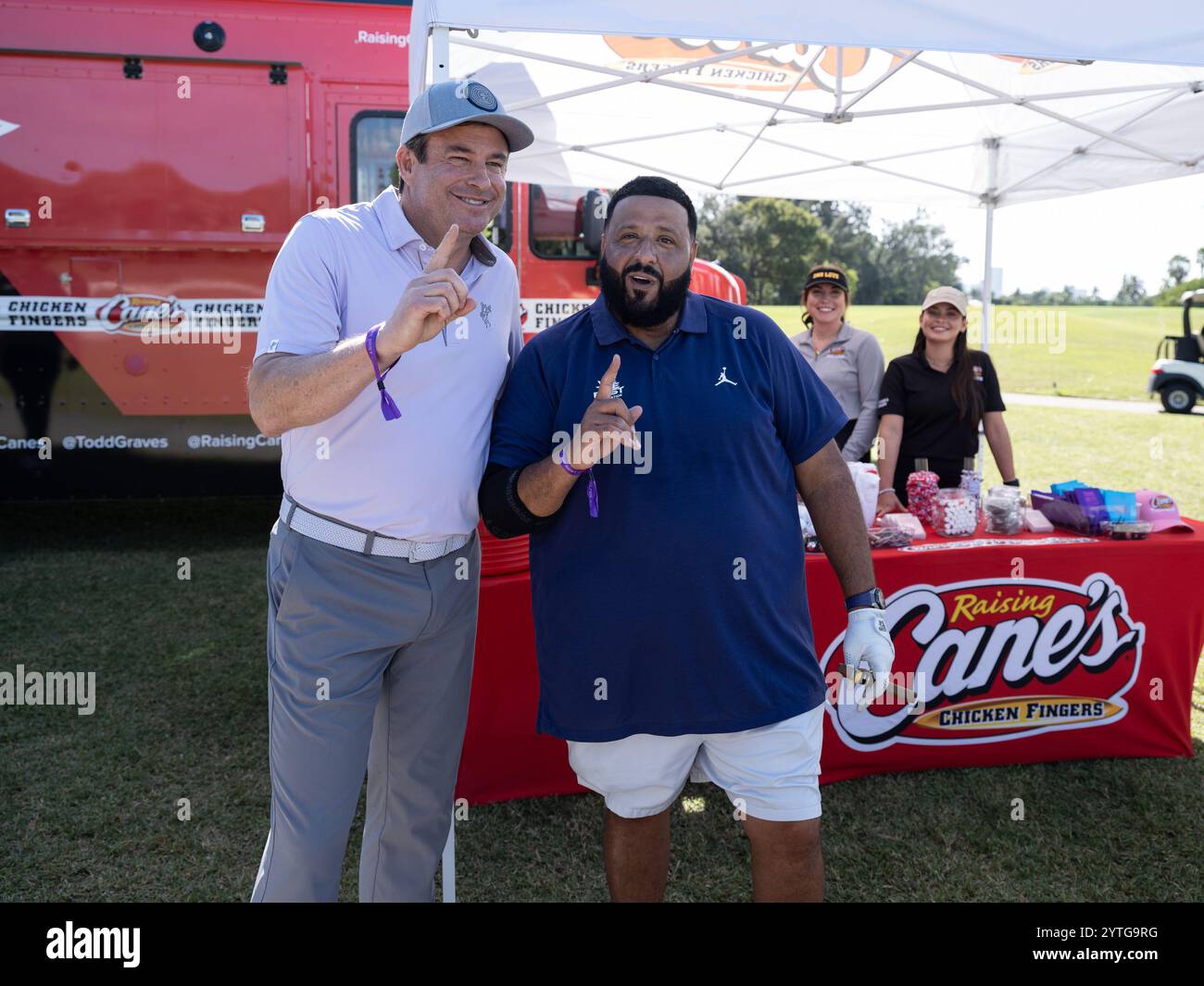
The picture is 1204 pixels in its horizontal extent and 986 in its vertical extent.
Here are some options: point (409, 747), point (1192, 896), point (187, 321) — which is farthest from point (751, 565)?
point (187, 321)

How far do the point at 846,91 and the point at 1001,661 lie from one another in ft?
10.00

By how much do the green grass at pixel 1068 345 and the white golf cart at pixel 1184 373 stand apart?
2894 millimetres

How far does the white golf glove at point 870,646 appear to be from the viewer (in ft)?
7.48

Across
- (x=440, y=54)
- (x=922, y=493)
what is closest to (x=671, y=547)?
(x=440, y=54)

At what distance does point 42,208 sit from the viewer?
19.9ft

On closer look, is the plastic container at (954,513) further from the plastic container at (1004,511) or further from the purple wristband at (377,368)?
the purple wristband at (377,368)

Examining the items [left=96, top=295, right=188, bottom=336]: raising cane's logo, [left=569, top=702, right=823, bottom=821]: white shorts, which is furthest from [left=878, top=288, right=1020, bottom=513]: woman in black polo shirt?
[left=96, top=295, right=188, bottom=336]: raising cane's logo

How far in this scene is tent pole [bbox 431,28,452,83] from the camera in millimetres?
2600

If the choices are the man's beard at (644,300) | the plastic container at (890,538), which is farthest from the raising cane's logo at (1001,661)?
the man's beard at (644,300)

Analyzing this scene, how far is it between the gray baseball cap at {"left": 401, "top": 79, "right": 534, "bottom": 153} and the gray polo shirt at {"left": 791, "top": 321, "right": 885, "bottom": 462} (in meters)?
3.54

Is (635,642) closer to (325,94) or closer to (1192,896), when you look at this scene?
(1192,896)

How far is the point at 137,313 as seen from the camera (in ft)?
20.7

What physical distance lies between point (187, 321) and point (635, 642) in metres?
5.34
